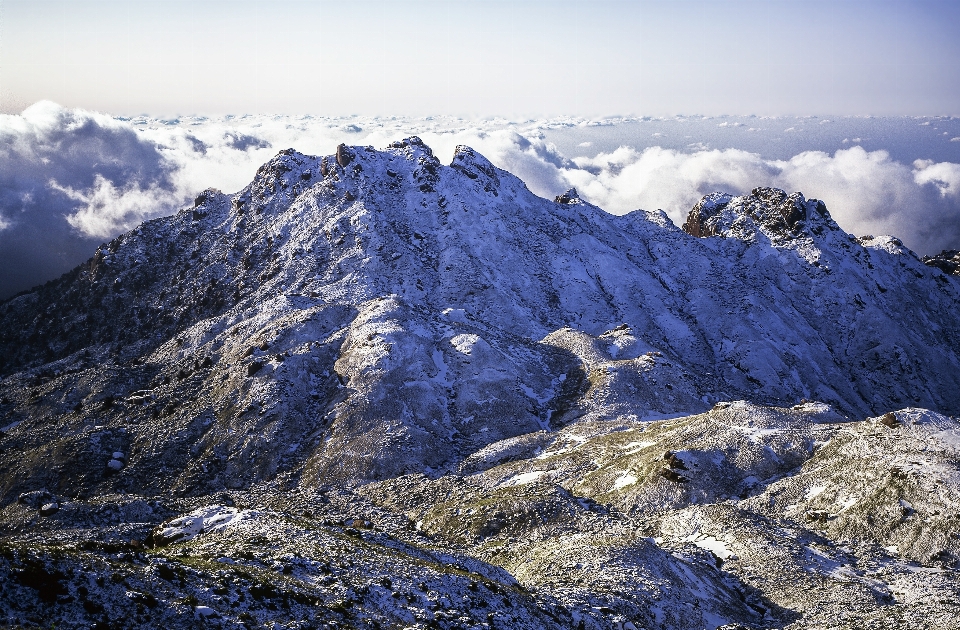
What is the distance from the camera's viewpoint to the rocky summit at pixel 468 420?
35656mm

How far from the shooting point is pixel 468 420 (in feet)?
286

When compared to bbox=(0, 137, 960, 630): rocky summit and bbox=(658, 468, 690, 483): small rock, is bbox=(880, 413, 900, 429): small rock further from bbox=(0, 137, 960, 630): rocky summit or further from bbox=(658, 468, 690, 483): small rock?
bbox=(658, 468, 690, 483): small rock

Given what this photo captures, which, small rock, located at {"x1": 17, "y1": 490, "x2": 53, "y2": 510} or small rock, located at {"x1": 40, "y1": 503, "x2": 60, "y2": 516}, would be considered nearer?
small rock, located at {"x1": 40, "y1": 503, "x2": 60, "y2": 516}

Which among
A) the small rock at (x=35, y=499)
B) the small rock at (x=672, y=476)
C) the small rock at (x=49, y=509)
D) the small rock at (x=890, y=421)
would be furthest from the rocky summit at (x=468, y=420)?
the small rock at (x=672, y=476)

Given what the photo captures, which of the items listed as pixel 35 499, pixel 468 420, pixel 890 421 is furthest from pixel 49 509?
pixel 890 421

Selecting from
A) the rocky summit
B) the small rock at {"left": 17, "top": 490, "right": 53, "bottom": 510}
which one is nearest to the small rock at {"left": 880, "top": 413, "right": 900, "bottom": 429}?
the rocky summit

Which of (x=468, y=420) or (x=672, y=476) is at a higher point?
(x=672, y=476)

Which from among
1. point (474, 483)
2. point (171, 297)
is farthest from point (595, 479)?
point (171, 297)

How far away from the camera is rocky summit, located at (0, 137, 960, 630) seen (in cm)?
3566

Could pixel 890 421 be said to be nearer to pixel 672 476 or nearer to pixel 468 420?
pixel 672 476

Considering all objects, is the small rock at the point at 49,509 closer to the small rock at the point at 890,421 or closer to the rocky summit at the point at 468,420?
the rocky summit at the point at 468,420

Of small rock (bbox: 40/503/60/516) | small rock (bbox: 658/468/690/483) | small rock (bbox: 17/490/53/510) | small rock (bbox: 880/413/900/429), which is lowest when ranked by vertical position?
small rock (bbox: 17/490/53/510)

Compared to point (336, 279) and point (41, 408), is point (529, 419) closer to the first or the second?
point (336, 279)

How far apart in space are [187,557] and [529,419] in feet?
200
